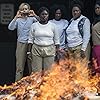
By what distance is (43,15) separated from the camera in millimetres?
8922

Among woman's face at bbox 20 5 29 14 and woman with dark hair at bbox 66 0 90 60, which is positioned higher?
woman's face at bbox 20 5 29 14

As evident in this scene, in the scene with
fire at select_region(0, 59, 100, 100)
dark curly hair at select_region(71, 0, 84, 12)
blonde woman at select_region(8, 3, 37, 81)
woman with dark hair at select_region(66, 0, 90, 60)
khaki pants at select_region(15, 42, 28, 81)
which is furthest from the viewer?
khaki pants at select_region(15, 42, 28, 81)

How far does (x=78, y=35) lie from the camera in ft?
29.2

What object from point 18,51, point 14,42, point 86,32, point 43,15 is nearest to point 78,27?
point 86,32

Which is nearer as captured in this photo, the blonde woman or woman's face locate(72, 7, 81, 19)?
woman's face locate(72, 7, 81, 19)

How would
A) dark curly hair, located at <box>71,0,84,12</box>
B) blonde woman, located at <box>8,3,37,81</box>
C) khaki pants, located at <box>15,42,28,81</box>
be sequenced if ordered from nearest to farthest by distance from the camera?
dark curly hair, located at <box>71,0,84,12</box>
blonde woman, located at <box>8,3,37,81</box>
khaki pants, located at <box>15,42,28,81</box>

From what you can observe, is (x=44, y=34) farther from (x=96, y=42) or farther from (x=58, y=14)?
(x=96, y=42)

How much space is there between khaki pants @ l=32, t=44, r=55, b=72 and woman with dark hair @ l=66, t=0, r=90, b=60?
0.41m

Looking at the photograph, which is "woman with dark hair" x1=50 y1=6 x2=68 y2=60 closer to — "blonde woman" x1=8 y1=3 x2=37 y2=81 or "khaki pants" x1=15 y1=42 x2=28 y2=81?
"blonde woman" x1=8 y1=3 x2=37 y2=81

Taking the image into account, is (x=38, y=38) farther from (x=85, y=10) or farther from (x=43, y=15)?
(x=85, y=10)

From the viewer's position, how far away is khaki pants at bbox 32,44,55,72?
893 cm

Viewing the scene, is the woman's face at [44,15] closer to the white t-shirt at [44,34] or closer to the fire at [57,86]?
the white t-shirt at [44,34]

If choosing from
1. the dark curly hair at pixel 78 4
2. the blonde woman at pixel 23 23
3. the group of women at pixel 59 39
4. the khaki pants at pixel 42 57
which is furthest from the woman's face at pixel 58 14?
the khaki pants at pixel 42 57

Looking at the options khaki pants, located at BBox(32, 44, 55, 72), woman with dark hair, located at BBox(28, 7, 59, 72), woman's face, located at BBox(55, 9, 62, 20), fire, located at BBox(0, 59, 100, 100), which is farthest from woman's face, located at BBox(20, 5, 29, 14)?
fire, located at BBox(0, 59, 100, 100)
